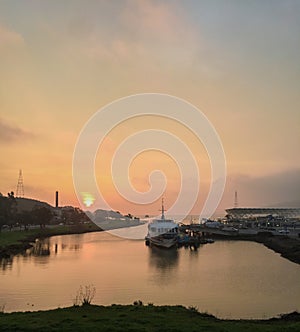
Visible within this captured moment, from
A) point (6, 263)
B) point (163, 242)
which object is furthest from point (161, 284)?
point (163, 242)

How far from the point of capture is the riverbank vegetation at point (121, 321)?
10180mm

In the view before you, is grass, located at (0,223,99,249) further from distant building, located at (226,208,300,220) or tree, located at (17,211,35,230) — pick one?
distant building, located at (226,208,300,220)

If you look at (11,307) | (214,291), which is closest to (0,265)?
(11,307)

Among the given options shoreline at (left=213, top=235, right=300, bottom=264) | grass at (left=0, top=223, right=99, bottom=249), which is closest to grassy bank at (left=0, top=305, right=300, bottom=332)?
shoreline at (left=213, top=235, right=300, bottom=264)

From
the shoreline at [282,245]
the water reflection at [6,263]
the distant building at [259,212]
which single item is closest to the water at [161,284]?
the water reflection at [6,263]

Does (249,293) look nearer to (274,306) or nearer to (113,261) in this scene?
(274,306)

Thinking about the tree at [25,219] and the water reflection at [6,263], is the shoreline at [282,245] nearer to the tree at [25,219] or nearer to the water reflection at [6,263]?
the water reflection at [6,263]

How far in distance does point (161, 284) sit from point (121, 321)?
35.2ft

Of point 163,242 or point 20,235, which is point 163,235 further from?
point 20,235

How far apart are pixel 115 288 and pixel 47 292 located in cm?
312

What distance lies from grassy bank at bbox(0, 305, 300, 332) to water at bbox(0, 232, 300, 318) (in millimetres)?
3424

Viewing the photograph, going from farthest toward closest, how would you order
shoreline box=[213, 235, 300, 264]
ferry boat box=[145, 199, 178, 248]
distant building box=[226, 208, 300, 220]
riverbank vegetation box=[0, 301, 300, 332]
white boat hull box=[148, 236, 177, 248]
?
1. distant building box=[226, 208, 300, 220]
2. ferry boat box=[145, 199, 178, 248]
3. white boat hull box=[148, 236, 177, 248]
4. shoreline box=[213, 235, 300, 264]
5. riverbank vegetation box=[0, 301, 300, 332]

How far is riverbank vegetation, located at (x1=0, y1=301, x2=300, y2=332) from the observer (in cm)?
1018

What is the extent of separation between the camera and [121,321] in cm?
1089
